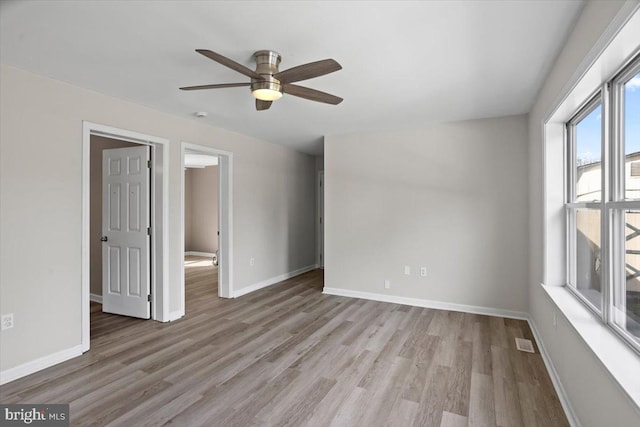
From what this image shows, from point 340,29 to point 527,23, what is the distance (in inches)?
43.8

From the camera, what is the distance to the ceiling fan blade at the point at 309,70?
78.4 inches

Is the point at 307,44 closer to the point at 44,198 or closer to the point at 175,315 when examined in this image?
the point at 44,198

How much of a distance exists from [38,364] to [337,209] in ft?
12.2

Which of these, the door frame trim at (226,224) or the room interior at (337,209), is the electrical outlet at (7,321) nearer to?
the room interior at (337,209)

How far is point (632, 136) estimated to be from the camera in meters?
1.61

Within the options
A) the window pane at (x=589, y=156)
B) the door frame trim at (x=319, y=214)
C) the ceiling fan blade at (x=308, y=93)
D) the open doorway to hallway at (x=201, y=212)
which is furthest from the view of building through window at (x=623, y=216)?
the open doorway to hallway at (x=201, y=212)

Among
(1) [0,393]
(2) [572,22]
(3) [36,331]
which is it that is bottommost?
(1) [0,393]

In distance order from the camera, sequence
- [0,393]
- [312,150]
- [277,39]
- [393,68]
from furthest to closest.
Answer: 1. [312,150]
2. [393,68]
3. [0,393]
4. [277,39]

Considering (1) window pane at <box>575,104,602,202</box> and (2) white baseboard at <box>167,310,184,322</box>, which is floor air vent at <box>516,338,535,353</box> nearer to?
(1) window pane at <box>575,104,602,202</box>

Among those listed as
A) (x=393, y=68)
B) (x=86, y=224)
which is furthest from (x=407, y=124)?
(x=86, y=224)

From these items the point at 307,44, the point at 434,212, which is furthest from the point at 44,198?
the point at 434,212

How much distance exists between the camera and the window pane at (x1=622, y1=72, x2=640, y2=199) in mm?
1563

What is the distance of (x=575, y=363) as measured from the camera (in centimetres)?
196

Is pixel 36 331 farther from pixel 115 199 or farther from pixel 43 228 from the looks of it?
pixel 115 199
